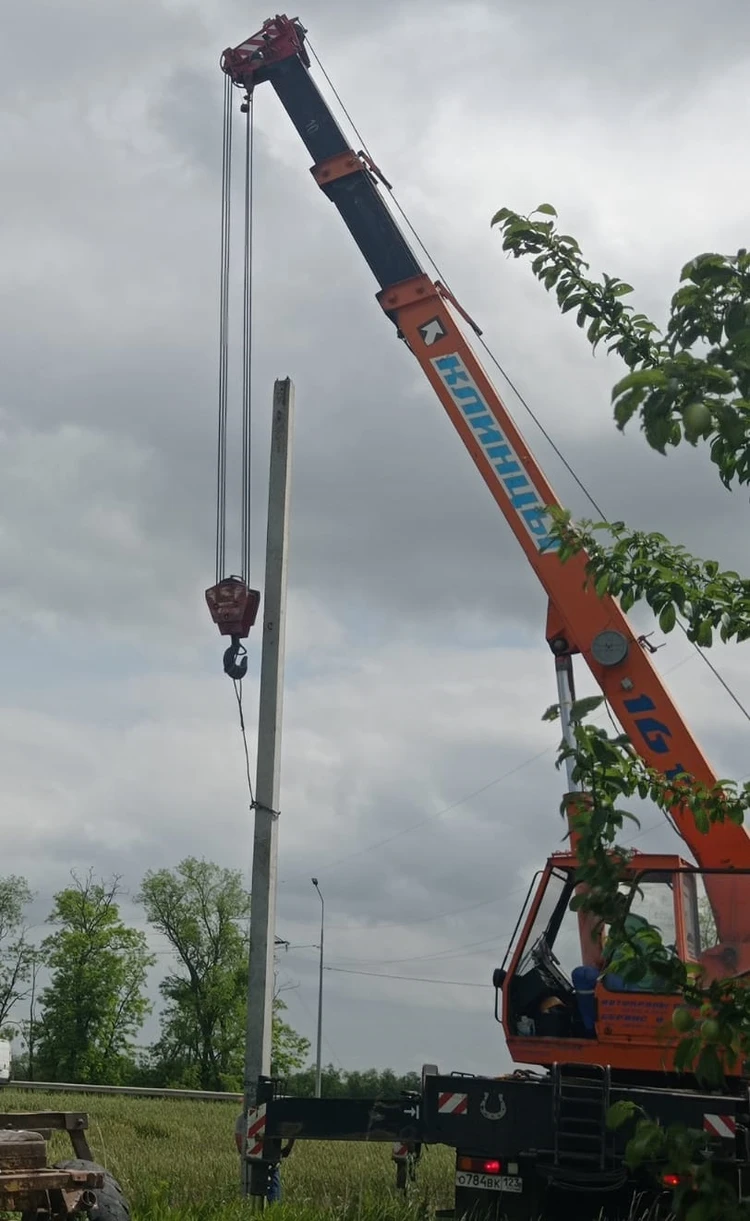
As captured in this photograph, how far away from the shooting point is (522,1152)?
9.41 m

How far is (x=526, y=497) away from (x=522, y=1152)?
5.66 metres

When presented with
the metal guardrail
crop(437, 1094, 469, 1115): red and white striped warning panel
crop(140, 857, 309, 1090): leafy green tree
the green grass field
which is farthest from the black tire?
crop(140, 857, 309, 1090): leafy green tree

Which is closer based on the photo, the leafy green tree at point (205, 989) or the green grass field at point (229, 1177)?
the green grass field at point (229, 1177)

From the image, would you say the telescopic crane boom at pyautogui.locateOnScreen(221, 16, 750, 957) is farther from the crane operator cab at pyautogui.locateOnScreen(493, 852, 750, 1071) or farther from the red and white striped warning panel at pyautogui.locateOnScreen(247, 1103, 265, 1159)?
the red and white striped warning panel at pyautogui.locateOnScreen(247, 1103, 265, 1159)

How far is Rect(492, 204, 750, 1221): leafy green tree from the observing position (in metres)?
3.09

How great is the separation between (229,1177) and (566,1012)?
430cm

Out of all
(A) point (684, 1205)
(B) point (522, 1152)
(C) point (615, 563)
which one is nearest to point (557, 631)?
(B) point (522, 1152)

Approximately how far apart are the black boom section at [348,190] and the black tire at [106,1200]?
29.4ft

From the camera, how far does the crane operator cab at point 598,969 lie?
9742 mm

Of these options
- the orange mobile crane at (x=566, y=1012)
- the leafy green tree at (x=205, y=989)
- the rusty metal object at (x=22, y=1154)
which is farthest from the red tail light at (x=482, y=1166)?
the leafy green tree at (x=205, y=989)

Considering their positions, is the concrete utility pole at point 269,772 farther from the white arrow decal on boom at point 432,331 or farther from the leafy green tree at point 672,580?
the leafy green tree at point 672,580

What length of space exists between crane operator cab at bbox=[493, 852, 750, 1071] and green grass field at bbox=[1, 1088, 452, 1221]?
1554mm

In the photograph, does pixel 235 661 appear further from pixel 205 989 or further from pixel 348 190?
pixel 205 989

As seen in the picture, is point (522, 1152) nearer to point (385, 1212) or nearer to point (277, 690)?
point (385, 1212)
